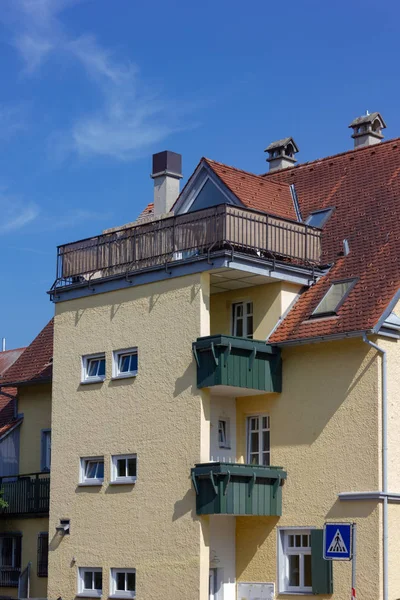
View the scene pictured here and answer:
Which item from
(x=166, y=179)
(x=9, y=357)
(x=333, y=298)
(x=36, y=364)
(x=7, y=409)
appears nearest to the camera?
(x=333, y=298)

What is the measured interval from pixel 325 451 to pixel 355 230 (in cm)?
613

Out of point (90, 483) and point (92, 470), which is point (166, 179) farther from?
point (90, 483)

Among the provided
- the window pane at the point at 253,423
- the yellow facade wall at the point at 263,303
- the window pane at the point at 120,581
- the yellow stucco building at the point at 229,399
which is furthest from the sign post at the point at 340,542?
the window pane at the point at 120,581

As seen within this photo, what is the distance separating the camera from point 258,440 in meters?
29.0

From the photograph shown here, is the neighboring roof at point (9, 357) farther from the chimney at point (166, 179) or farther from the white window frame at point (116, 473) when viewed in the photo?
the white window frame at point (116, 473)

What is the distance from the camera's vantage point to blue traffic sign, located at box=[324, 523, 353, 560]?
2056cm

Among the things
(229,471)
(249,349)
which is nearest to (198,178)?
(249,349)

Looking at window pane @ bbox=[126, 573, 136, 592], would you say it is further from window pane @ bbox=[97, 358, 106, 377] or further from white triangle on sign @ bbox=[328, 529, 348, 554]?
white triangle on sign @ bbox=[328, 529, 348, 554]

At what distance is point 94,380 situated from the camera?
100 feet

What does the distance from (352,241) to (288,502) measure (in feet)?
Result: 22.2

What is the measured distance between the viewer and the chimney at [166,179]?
35781mm

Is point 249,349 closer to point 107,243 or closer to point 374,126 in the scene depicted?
point 107,243

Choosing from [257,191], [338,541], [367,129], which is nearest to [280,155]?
[367,129]

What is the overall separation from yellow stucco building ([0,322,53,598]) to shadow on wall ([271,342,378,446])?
28.6 ft
